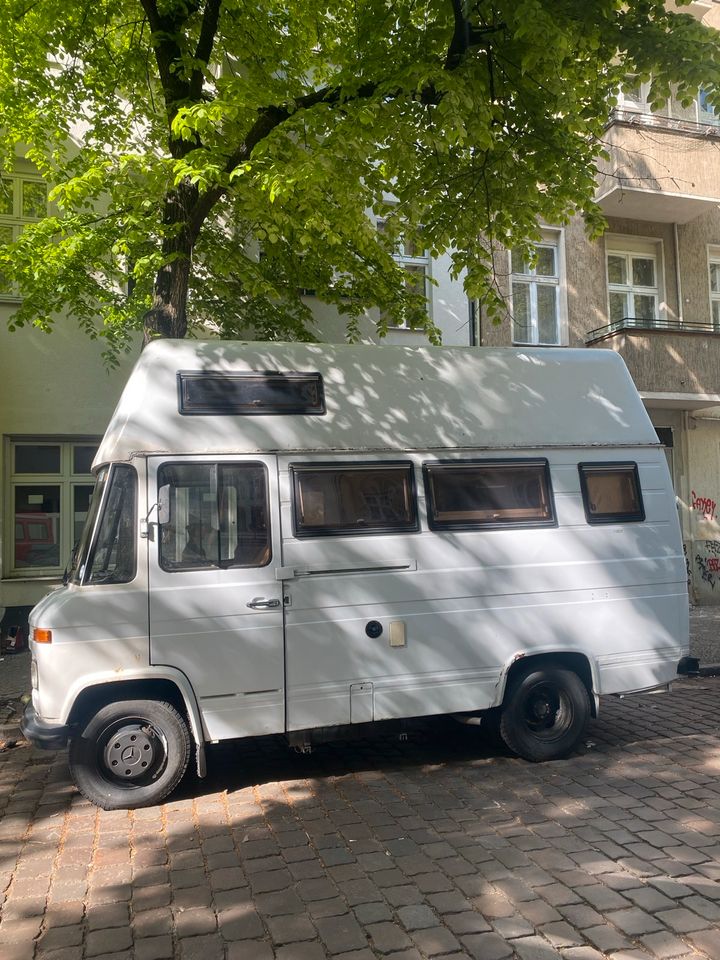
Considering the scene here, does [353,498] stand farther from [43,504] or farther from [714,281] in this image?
[714,281]

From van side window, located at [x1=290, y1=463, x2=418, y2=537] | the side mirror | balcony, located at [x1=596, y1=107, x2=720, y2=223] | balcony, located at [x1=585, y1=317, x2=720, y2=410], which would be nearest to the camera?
the side mirror

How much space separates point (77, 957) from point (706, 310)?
1495 centimetres

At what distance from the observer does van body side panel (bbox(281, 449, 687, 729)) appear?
5449 millimetres

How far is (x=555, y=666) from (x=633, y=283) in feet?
35.2

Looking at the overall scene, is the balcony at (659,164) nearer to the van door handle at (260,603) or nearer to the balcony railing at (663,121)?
the balcony railing at (663,121)

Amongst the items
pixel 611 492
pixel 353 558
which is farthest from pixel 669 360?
pixel 353 558

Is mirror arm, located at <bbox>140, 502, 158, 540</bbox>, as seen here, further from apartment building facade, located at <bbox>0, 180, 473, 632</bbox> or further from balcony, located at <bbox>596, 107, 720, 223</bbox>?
balcony, located at <bbox>596, 107, 720, 223</bbox>

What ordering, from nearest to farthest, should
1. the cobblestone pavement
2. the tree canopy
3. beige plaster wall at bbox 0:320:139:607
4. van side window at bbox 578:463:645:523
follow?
the cobblestone pavement
van side window at bbox 578:463:645:523
the tree canopy
beige plaster wall at bbox 0:320:139:607

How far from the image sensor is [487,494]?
599 cm

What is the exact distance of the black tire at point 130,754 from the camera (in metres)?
5.08

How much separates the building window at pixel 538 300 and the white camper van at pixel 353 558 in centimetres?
782

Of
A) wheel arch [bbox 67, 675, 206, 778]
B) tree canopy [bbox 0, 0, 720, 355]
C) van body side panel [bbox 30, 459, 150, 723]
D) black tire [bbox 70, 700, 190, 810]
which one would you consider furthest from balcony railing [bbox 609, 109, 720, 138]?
black tire [bbox 70, 700, 190, 810]

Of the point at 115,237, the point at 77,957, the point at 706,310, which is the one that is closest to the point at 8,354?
the point at 115,237

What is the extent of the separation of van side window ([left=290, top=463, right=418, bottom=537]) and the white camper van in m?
0.01
